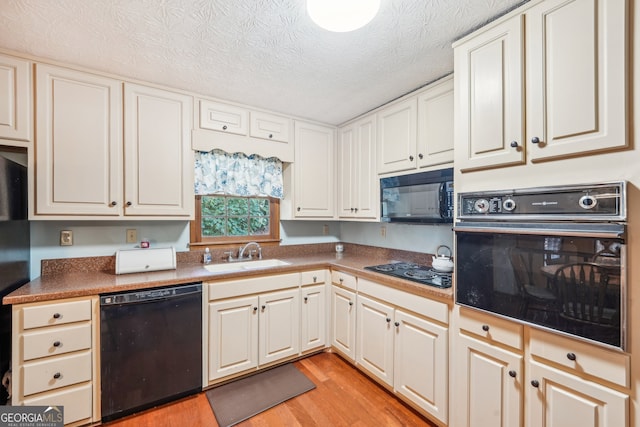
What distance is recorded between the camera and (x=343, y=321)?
2426 millimetres

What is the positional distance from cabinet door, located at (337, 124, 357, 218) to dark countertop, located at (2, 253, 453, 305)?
0.65 metres

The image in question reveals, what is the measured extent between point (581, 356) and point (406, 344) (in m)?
0.93

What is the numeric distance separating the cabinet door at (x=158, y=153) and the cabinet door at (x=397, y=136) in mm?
1619

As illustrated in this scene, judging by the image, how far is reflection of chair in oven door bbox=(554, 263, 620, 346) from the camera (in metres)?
1.00

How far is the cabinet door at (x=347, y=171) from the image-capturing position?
2764 mm

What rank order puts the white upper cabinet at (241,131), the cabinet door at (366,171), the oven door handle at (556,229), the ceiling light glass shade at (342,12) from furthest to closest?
the cabinet door at (366,171)
the white upper cabinet at (241,131)
the ceiling light glass shade at (342,12)
the oven door handle at (556,229)

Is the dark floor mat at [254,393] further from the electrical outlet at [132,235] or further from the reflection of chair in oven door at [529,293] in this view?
the reflection of chair in oven door at [529,293]

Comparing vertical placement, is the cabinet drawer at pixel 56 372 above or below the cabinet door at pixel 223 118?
below

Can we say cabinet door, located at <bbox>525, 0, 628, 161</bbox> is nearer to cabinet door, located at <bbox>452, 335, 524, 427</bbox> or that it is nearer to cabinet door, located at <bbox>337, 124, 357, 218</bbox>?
cabinet door, located at <bbox>452, 335, 524, 427</bbox>

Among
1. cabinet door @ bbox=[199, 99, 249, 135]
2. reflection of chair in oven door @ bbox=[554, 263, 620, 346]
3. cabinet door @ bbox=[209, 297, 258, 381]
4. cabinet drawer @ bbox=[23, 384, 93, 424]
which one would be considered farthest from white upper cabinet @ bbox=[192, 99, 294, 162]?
reflection of chair in oven door @ bbox=[554, 263, 620, 346]

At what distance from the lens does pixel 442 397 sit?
5.27 ft

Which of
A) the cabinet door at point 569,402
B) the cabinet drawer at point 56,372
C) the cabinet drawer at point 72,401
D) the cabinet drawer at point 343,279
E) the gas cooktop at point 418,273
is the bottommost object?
A: the cabinet drawer at point 72,401

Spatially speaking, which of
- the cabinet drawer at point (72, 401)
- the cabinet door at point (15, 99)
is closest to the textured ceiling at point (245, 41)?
the cabinet door at point (15, 99)

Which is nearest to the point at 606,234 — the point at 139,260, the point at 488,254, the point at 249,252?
the point at 488,254
